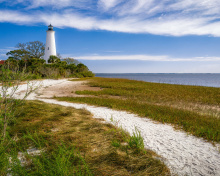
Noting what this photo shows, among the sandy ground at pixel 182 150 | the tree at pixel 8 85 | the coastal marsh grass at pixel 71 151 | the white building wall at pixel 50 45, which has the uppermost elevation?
the white building wall at pixel 50 45

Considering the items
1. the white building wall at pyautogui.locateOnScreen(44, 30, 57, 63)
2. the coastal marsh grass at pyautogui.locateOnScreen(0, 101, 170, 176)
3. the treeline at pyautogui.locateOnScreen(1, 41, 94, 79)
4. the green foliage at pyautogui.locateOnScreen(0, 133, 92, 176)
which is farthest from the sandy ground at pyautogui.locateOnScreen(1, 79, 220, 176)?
the white building wall at pyautogui.locateOnScreen(44, 30, 57, 63)

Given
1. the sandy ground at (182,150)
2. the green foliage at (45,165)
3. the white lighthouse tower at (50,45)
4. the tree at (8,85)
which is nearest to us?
the green foliage at (45,165)

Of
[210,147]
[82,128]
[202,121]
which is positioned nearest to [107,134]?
[82,128]

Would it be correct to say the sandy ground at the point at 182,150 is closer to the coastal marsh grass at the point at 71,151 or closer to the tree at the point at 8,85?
the coastal marsh grass at the point at 71,151

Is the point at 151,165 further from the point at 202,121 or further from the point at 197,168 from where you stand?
the point at 202,121

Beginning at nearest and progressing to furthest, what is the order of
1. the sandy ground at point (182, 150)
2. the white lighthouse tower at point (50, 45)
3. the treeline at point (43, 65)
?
the sandy ground at point (182, 150) < the treeline at point (43, 65) < the white lighthouse tower at point (50, 45)

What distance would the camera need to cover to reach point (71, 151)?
123 inches

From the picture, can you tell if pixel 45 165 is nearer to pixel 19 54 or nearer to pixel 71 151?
pixel 71 151

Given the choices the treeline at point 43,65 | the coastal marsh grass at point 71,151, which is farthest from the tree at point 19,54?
the coastal marsh grass at point 71,151

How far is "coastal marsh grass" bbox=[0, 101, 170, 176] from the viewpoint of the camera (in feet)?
9.48

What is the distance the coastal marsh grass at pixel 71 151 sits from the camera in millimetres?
2889

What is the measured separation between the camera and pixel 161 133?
5.11 metres

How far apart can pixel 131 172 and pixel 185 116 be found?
5.00m

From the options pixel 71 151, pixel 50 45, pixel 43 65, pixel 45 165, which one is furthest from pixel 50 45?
pixel 45 165
